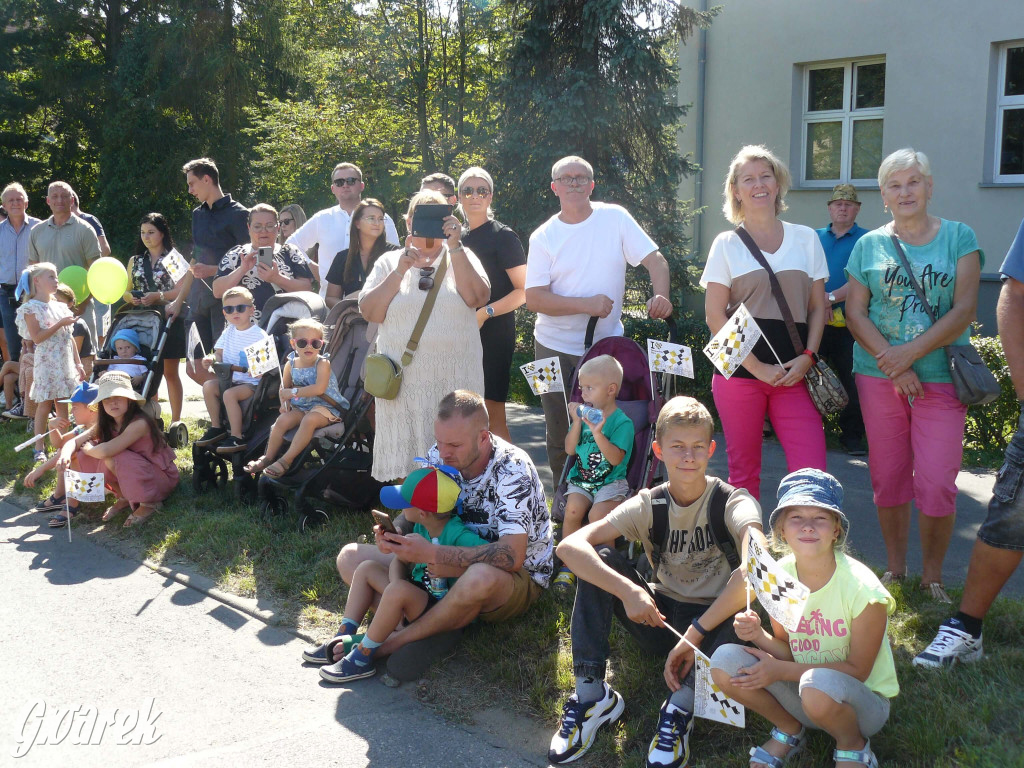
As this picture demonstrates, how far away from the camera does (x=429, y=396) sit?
5172mm

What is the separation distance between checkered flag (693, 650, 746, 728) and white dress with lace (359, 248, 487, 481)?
2.32 m

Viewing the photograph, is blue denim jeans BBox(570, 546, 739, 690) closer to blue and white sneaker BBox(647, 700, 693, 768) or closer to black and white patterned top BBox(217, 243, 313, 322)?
blue and white sneaker BBox(647, 700, 693, 768)

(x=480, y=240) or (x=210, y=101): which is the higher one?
(x=210, y=101)

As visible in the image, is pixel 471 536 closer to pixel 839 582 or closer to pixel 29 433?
pixel 839 582

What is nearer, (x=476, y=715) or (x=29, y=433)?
(x=476, y=715)

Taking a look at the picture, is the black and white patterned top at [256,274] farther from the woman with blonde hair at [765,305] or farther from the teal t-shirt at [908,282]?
the teal t-shirt at [908,282]

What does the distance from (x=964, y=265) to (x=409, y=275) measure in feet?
9.02

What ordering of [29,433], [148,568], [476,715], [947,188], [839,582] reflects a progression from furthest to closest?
1. [947,188]
2. [29,433]
3. [148,568]
4. [476,715]
5. [839,582]

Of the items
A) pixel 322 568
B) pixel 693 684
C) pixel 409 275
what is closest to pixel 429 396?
pixel 409 275

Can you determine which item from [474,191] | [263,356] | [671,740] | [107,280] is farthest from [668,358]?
[107,280]

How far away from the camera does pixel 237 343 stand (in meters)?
6.89

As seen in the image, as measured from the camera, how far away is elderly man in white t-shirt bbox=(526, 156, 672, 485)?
5.29m

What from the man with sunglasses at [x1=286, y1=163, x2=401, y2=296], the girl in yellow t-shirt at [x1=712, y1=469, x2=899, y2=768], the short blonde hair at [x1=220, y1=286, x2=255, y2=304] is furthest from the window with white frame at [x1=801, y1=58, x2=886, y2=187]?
the girl in yellow t-shirt at [x1=712, y1=469, x2=899, y2=768]

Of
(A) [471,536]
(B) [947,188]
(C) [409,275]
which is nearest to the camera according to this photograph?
(A) [471,536]
